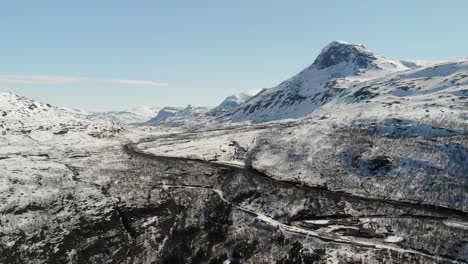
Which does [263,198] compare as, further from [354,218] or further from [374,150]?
[374,150]

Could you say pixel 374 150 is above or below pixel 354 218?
above

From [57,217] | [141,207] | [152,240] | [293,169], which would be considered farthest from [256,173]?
[57,217]

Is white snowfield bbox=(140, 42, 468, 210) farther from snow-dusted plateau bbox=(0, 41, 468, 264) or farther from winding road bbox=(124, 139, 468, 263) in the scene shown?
winding road bbox=(124, 139, 468, 263)

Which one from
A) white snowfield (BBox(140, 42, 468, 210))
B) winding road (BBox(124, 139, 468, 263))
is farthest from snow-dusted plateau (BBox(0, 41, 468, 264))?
white snowfield (BBox(140, 42, 468, 210))

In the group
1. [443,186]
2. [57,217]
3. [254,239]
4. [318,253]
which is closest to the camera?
[318,253]

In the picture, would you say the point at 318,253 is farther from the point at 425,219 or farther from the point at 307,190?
the point at 307,190

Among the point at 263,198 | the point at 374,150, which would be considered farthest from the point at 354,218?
the point at 374,150

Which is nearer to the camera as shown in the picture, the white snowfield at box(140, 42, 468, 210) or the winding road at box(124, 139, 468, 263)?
the winding road at box(124, 139, 468, 263)

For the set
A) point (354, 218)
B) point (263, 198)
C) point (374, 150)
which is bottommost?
point (354, 218)
